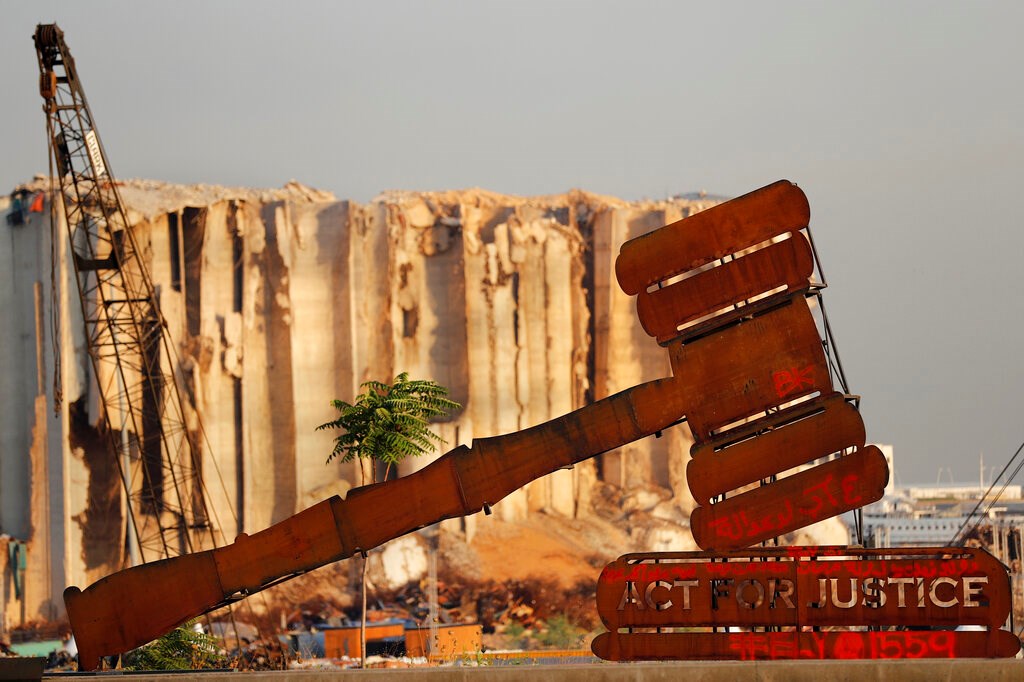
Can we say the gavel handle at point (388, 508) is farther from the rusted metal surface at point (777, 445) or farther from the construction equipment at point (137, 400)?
the construction equipment at point (137, 400)

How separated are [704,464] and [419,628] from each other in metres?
36.6

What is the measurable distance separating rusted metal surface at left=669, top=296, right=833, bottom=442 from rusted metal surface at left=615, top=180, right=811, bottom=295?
0.95 m

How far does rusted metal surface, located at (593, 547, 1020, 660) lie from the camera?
1714 cm

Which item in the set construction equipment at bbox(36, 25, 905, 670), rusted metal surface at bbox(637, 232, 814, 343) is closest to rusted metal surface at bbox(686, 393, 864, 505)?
construction equipment at bbox(36, 25, 905, 670)

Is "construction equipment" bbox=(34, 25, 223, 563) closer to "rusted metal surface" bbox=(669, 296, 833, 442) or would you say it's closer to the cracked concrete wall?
the cracked concrete wall

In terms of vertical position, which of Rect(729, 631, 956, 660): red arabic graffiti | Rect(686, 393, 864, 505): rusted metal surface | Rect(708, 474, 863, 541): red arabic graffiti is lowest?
Rect(729, 631, 956, 660): red arabic graffiti

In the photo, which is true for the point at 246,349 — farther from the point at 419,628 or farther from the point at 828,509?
the point at 828,509

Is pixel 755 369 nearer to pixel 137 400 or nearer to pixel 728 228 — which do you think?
pixel 728 228

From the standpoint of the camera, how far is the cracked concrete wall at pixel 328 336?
60.9 meters

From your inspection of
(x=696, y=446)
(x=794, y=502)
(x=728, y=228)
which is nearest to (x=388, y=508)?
(x=696, y=446)

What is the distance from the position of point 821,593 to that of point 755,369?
2.80 m

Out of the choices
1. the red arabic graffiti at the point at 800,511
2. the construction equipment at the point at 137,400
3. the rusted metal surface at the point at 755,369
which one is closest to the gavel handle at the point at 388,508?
the rusted metal surface at the point at 755,369

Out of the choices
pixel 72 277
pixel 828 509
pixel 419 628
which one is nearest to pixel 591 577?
pixel 419 628

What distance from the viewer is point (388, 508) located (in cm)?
1794
